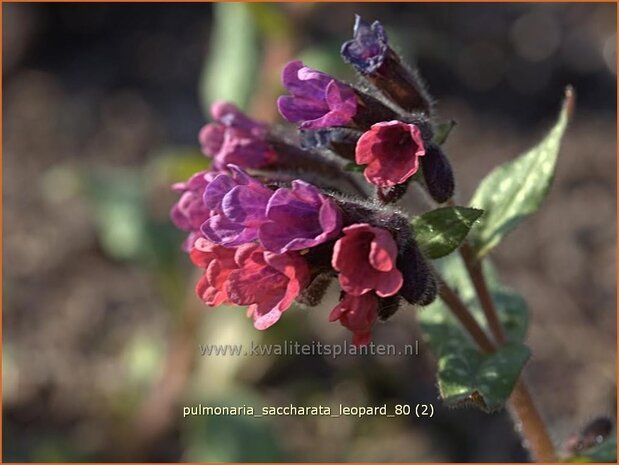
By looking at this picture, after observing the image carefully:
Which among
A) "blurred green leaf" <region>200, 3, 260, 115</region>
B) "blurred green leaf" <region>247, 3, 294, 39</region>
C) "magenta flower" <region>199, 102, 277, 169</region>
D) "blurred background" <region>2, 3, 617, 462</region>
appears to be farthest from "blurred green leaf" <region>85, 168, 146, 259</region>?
"magenta flower" <region>199, 102, 277, 169</region>

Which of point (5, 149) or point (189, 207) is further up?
Result: point (189, 207)

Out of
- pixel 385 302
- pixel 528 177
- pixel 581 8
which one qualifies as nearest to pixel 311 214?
pixel 385 302

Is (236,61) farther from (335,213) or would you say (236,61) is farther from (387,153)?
(335,213)

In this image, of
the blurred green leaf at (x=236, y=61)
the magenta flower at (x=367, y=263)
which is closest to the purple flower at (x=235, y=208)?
the magenta flower at (x=367, y=263)

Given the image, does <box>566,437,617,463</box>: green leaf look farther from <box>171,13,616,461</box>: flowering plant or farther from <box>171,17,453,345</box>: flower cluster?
<box>171,17,453,345</box>: flower cluster

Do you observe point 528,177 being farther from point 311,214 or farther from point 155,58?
point 155,58
